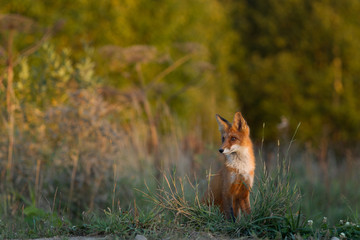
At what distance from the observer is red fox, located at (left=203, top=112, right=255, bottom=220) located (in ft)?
15.5

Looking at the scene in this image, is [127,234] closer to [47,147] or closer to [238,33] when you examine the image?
[47,147]

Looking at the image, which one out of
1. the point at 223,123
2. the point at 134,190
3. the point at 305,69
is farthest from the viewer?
the point at 305,69

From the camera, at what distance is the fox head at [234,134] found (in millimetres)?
4684

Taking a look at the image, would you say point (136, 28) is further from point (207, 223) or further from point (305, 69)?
point (207, 223)

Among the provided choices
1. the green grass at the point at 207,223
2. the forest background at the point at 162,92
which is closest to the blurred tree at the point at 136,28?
the forest background at the point at 162,92

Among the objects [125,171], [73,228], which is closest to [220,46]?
[125,171]

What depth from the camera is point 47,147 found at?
8531mm

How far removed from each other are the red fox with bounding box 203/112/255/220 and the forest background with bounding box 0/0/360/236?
22 cm

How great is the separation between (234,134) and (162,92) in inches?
389

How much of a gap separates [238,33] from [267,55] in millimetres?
2754

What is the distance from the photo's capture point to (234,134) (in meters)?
4.76

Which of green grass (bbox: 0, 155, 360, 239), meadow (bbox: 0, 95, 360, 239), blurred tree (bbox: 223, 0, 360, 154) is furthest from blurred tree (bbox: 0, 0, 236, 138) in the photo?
green grass (bbox: 0, 155, 360, 239)

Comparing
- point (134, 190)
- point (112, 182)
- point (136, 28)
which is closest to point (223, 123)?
point (134, 190)

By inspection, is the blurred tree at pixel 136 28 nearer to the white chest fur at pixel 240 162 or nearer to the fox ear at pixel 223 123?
the fox ear at pixel 223 123
